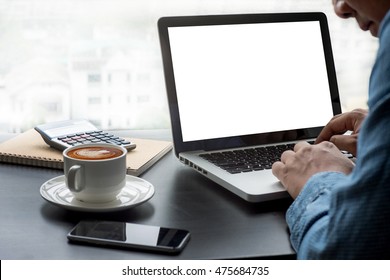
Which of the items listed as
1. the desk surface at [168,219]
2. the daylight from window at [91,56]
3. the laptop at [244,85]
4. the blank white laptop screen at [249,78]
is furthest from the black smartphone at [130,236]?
the daylight from window at [91,56]

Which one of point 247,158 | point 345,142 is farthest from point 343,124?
point 247,158

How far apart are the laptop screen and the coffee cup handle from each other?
30 cm

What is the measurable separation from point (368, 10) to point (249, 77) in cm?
50

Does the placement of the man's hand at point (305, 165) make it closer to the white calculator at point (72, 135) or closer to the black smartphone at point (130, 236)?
the black smartphone at point (130, 236)

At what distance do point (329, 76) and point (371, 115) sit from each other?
65 centimetres

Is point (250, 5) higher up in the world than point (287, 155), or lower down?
higher up

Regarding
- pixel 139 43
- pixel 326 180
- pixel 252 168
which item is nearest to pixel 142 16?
pixel 139 43

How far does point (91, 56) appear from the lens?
148 centimetres

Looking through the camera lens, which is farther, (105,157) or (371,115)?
(105,157)

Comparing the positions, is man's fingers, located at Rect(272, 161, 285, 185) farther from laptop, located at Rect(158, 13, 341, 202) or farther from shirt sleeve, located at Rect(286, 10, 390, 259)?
shirt sleeve, located at Rect(286, 10, 390, 259)

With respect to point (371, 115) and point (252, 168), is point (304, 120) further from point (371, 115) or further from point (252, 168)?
point (371, 115)

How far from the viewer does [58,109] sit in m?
1.51

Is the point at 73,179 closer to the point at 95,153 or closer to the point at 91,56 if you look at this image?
the point at 95,153
